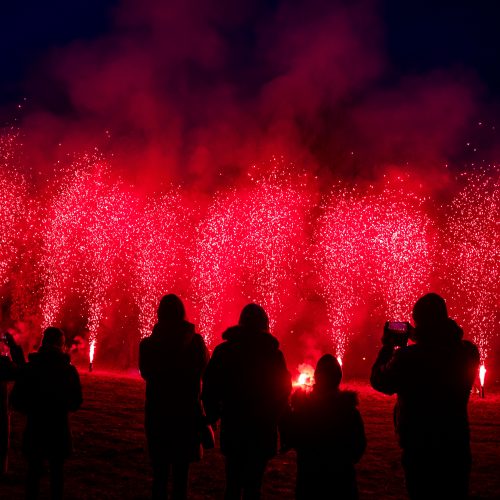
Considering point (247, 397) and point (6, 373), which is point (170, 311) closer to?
point (247, 397)

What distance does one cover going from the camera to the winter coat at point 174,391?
16.4 ft

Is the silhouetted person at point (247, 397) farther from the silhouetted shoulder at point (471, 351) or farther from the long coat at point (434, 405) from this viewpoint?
the silhouetted shoulder at point (471, 351)

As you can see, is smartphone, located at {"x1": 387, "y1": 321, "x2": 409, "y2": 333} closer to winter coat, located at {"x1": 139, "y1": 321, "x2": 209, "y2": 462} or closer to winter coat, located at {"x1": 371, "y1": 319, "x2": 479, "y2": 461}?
winter coat, located at {"x1": 371, "y1": 319, "x2": 479, "y2": 461}

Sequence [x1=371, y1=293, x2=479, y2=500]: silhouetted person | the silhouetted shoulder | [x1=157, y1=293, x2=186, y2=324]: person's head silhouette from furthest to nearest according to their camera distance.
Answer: [x1=157, y1=293, x2=186, y2=324]: person's head silhouette, the silhouetted shoulder, [x1=371, y1=293, x2=479, y2=500]: silhouetted person

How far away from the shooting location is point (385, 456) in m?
9.23

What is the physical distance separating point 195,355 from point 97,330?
85.7 ft

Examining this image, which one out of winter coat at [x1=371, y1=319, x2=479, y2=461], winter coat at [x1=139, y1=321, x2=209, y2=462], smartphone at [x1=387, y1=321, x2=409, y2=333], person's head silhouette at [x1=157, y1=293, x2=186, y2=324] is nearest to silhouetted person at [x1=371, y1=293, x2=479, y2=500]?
winter coat at [x1=371, y1=319, x2=479, y2=461]

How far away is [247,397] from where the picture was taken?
477 centimetres

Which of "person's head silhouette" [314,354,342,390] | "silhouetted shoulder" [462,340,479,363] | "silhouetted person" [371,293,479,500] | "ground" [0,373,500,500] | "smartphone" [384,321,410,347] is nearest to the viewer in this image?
"silhouetted person" [371,293,479,500]

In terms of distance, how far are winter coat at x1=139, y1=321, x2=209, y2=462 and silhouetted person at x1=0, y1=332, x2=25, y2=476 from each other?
119 centimetres

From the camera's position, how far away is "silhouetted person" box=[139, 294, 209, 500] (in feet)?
16.4

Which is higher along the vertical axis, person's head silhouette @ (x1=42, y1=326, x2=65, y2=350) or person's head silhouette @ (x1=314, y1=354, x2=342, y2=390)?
person's head silhouette @ (x1=42, y1=326, x2=65, y2=350)

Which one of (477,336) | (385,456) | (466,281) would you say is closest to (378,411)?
(385,456)

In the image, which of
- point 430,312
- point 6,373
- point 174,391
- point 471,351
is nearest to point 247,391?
point 174,391
